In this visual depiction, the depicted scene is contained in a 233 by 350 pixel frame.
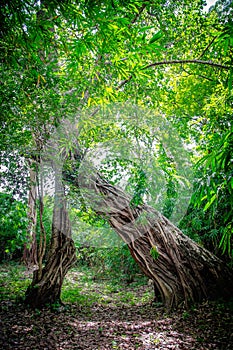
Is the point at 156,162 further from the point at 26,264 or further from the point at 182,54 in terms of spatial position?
the point at 26,264

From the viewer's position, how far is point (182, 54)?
12.7 ft

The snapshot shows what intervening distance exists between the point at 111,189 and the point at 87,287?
2.52 meters

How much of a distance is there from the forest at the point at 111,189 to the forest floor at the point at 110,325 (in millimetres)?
13

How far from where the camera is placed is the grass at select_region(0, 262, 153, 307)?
4035 mm

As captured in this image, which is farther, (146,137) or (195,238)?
(195,238)

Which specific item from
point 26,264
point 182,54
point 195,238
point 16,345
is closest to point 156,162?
point 195,238

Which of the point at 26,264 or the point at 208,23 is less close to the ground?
the point at 208,23

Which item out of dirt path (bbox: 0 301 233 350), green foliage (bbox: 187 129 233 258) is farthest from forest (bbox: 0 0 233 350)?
green foliage (bbox: 187 129 233 258)

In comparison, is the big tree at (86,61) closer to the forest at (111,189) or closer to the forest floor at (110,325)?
the forest at (111,189)

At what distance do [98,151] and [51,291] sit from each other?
1790 mm

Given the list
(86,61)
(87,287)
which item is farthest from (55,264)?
(86,61)

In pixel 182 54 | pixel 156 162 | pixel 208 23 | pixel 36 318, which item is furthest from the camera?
pixel 182 54

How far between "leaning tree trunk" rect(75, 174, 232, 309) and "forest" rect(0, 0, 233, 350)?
13 millimetres

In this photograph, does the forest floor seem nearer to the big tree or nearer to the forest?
the forest
